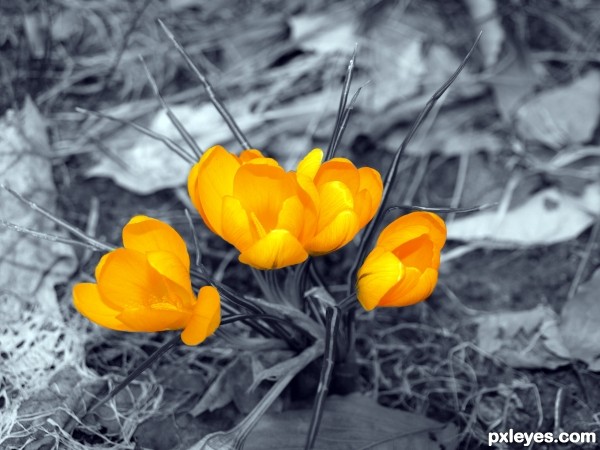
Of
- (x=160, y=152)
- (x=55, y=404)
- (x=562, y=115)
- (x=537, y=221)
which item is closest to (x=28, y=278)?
(x=55, y=404)

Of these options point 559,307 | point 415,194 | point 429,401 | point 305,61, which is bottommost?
point 429,401

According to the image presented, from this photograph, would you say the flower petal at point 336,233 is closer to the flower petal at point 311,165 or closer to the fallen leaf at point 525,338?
the flower petal at point 311,165

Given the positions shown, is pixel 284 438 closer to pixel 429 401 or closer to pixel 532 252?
pixel 429 401

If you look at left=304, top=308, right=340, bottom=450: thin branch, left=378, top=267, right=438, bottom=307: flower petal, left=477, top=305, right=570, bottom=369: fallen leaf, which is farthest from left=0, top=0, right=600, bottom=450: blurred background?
left=378, top=267, right=438, bottom=307: flower petal

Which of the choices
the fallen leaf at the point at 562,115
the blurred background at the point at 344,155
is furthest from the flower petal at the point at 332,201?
the fallen leaf at the point at 562,115

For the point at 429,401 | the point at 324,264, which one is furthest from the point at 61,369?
the point at 429,401

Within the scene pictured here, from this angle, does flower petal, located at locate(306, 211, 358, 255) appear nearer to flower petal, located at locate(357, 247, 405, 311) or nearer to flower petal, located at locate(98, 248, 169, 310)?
flower petal, located at locate(357, 247, 405, 311)

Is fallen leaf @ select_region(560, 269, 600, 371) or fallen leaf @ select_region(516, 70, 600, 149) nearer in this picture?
fallen leaf @ select_region(560, 269, 600, 371)
